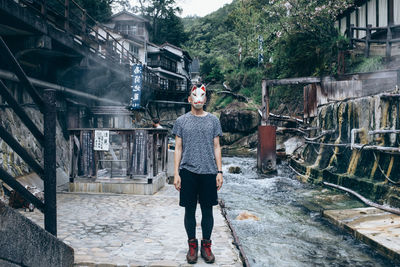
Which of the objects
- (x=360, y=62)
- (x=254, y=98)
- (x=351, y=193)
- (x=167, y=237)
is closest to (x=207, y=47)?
(x=254, y=98)

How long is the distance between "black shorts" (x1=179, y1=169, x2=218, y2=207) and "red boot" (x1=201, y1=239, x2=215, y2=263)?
496 millimetres

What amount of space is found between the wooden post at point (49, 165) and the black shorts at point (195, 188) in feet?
5.00

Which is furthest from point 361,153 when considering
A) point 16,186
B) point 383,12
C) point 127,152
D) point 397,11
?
point 383,12

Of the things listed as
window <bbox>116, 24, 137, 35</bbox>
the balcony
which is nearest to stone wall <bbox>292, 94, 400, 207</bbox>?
the balcony

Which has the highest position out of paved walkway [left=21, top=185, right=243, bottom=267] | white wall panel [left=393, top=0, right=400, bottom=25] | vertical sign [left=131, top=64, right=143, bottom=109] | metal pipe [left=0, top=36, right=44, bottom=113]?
white wall panel [left=393, top=0, right=400, bottom=25]

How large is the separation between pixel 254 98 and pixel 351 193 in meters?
29.3

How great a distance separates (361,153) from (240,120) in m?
23.0

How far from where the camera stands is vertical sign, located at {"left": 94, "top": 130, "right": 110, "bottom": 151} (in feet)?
27.0

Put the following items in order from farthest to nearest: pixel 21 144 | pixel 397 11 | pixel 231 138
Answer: pixel 231 138 → pixel 397 11 → pixel 21 144

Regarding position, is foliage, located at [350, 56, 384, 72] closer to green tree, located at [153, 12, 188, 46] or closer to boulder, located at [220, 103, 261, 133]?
boulder, located at [220, 103, 261, 133]

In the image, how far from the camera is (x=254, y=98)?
3828 centimetres

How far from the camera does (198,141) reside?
13.2ft

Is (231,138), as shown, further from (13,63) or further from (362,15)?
(13,63)

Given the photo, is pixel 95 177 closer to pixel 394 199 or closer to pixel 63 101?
pixel 63 101
